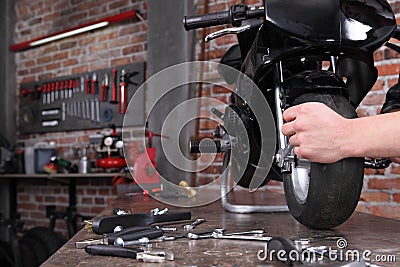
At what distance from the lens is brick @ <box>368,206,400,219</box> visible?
2.19 meters

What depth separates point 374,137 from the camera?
2.86 feet

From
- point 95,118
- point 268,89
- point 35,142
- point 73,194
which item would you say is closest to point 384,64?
point 268,89

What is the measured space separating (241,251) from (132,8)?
3128mm

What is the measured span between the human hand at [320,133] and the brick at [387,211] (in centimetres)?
148

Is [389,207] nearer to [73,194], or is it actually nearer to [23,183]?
[73,194]

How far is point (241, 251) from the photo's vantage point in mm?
831

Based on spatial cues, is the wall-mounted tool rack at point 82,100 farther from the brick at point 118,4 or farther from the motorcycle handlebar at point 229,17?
the motorcycle handlebar at point 229,17

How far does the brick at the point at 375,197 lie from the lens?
223cm

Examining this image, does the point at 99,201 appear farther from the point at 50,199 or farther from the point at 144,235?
the point at 144,235

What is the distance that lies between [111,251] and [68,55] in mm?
3470

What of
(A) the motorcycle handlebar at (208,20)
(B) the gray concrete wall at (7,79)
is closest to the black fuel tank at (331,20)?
(A) the motorcycle handlebar at (208,20)

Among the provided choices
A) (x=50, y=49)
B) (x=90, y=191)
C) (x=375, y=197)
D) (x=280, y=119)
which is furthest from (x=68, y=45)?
(x=280, y=119)

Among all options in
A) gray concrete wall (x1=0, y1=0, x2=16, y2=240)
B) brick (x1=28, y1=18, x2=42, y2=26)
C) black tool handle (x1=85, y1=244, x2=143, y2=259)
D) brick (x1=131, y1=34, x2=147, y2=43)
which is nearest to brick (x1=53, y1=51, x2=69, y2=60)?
brick (x1=28, y1=18, x2=42, y2=26)

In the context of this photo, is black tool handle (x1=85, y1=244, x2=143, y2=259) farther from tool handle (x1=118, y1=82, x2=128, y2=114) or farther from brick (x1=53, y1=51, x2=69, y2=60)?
brick (x1=53, y1=51, x2=69, y2=60)
